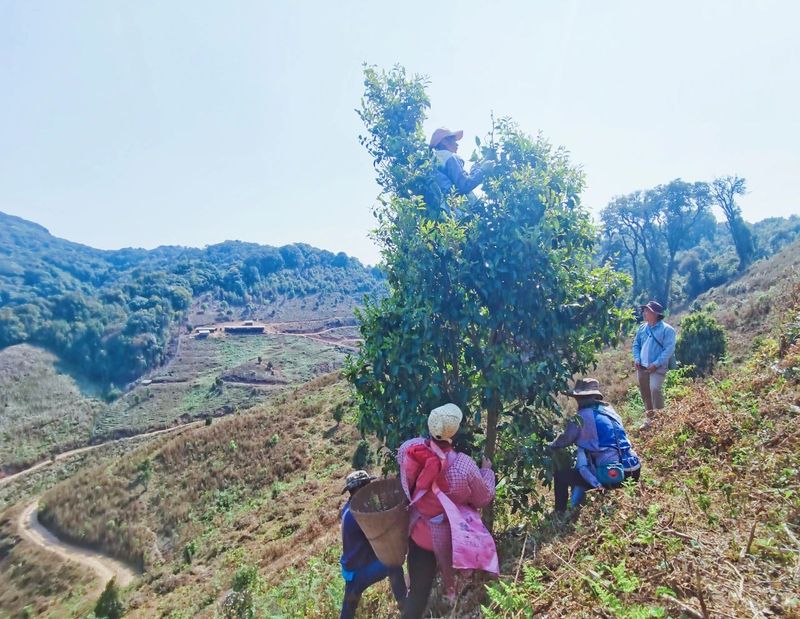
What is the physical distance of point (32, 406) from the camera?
54.8 m

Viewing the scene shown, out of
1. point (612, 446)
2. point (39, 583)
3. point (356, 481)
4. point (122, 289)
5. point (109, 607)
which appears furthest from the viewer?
point (122, 289)

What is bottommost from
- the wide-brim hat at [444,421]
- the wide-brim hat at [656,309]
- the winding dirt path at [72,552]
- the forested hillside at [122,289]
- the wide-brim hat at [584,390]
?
the winding dirt path at [72,552]

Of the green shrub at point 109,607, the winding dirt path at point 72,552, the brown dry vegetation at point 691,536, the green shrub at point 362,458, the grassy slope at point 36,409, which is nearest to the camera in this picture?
the brown dry vegetation at point 691,536

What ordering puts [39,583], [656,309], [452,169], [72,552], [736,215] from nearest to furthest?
[452,169], [656,309], [39,583], [72,552], [736,215]

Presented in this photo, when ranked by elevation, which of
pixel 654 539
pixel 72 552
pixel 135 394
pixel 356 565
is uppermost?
pixel 654 539

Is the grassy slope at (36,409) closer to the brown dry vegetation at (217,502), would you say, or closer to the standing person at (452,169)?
the brown dry vegetation at (217,502)

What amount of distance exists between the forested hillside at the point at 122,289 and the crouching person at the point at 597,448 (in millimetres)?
31843

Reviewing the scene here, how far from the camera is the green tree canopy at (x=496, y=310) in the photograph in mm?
3711

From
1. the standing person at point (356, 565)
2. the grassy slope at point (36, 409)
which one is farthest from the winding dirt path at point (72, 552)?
the grassy slope at point (36, 409)

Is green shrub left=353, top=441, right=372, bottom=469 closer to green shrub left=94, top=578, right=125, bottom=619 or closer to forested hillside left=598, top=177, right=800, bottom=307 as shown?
green shrub left=94, top=578, right=125, bottom=619

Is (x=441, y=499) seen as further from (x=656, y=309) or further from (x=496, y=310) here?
(x=656, y=309)

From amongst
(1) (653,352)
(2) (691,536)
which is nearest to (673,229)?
(1) (653,352)

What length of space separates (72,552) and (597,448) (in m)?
23.5

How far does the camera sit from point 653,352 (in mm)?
6070
